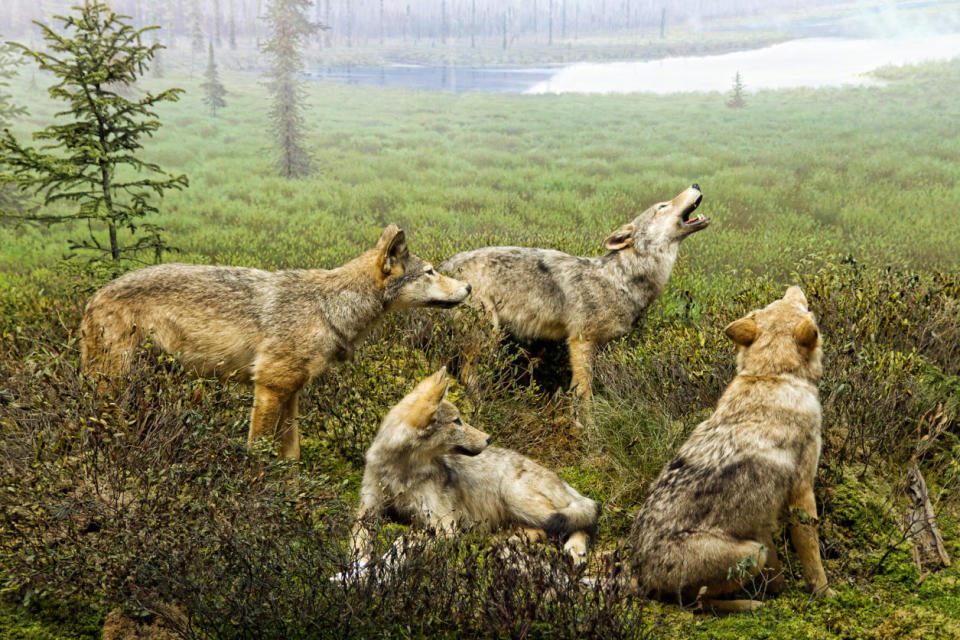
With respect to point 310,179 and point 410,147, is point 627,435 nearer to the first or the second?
point 310,179

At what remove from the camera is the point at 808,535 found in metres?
4.04

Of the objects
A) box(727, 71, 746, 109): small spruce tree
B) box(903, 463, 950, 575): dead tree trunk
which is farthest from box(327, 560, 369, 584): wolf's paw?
box(727, 71, 746, 109): small spruce tree

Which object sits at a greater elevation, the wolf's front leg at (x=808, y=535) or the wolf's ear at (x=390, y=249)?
the wolf's ear at (x=390, y=249)

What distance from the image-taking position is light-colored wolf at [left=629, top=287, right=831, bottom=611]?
12.7 ft

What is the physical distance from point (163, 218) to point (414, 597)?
11775 mm

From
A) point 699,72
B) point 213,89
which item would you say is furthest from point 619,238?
point 213,89

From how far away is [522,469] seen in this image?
5172 millimetres

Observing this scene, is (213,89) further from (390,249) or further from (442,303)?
(442,303)

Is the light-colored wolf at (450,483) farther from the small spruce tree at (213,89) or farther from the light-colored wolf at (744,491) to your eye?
the small spruce tree at (213,89)

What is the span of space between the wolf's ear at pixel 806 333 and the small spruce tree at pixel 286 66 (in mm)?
16759

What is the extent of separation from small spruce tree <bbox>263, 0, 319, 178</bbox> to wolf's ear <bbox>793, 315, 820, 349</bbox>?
16759 millimetres

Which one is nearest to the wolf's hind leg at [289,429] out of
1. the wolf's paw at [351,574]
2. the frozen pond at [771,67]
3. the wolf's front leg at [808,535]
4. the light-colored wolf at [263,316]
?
the light-colored wolf at [263,316]

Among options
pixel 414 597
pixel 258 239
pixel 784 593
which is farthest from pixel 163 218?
pixel 784 593

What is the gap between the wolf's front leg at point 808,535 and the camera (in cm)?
402
